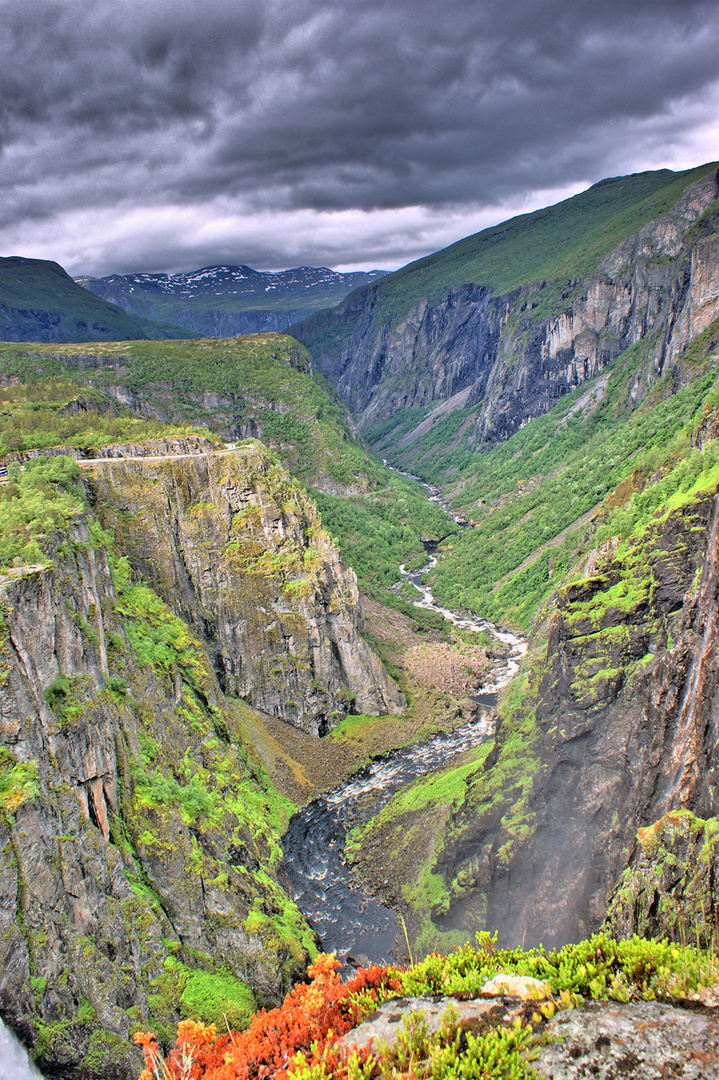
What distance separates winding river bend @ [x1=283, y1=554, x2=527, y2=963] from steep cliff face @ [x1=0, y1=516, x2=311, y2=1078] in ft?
11.7

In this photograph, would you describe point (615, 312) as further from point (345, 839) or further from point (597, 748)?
point (345, 839)

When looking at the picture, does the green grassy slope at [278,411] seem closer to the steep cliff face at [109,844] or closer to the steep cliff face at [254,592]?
the steep cliff face at [254,592]

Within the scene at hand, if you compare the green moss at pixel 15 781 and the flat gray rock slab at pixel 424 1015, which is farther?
the green moss at pixel 15 781

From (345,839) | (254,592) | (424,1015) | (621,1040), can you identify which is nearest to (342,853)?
(345,839)

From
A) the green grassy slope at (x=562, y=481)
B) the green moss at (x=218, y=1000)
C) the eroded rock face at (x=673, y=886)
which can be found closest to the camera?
the eroded rock face at (x=673, y=886)

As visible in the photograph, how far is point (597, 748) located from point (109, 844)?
26.8 meters

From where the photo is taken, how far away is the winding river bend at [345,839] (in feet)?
136

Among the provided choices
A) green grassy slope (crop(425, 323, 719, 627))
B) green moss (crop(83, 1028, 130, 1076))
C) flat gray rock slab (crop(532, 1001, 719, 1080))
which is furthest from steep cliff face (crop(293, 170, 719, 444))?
green moss (crop(83, 1028, 130, 1076))

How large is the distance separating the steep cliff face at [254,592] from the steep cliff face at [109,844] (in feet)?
56.1

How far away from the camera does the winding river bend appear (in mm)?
41344

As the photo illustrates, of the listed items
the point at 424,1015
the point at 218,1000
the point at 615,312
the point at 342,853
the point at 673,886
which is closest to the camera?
the point at 424,1015

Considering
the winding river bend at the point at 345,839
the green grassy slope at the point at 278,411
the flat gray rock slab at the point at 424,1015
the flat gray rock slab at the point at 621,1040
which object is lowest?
the winding river bend at the point at 345,839

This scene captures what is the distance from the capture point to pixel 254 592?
6519 centimetres

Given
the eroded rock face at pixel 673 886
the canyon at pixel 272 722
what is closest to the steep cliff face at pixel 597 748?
the canyon at pixel 272 722
